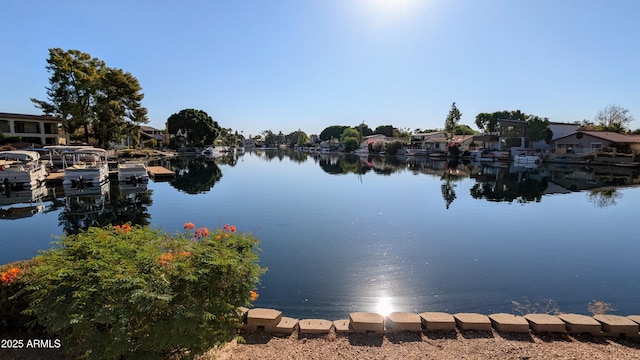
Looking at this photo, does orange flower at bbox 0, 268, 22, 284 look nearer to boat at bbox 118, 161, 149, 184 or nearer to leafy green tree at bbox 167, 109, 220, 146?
boat at bbox 118, 161, 149, 184

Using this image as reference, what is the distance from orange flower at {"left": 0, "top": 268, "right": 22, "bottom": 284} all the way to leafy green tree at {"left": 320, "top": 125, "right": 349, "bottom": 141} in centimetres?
13428

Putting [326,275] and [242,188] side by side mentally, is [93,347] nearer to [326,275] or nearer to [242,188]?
[326,275]

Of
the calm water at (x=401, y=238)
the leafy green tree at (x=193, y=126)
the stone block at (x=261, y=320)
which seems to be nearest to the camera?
the stone block at (x=261, y=320)

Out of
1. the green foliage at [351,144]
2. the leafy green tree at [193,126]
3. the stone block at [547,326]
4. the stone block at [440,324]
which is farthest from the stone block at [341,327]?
the green foliage at [351,144]

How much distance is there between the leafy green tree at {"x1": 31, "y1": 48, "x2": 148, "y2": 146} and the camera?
4025 cm

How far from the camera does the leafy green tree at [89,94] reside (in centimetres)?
4025

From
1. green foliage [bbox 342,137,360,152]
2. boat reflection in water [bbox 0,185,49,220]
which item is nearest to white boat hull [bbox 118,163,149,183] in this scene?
boat reflection in water [bbox 0,185,49,220]

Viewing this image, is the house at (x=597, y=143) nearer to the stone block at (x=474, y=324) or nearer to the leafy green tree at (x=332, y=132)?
the stone block at (x=474, y=324)

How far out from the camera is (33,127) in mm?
49094

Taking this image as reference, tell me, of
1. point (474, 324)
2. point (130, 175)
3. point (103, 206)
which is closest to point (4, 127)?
point (130, 175)

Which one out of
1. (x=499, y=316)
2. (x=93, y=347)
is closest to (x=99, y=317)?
(x=93, y=347)

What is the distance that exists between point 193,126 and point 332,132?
77777mm

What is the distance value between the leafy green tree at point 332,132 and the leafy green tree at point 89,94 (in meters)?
98.6

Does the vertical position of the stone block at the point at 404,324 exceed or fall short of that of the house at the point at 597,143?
it falls short
